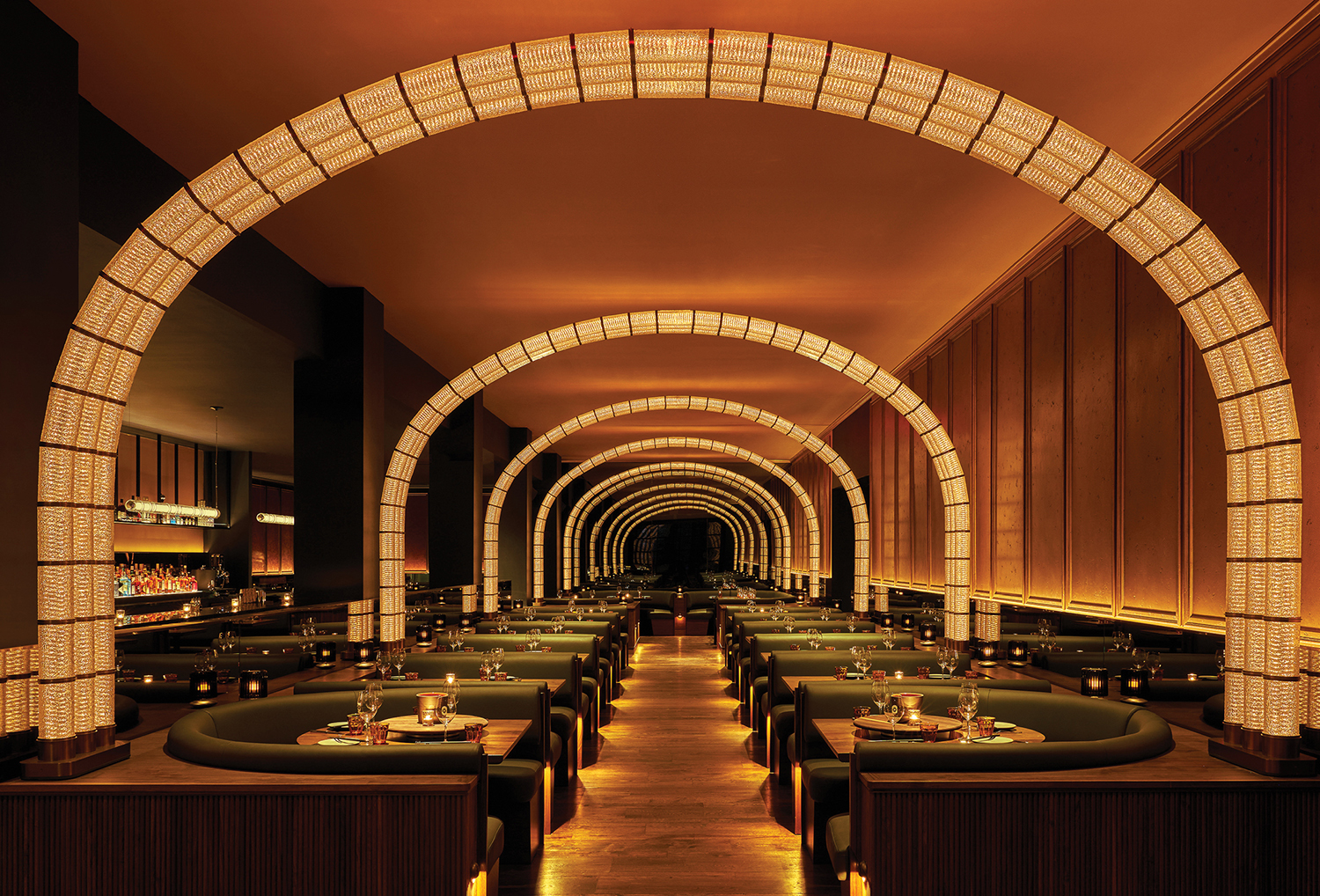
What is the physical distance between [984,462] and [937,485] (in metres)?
2.12

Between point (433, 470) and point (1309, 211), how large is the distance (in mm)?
12525

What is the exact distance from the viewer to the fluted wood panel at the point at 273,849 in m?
3.86

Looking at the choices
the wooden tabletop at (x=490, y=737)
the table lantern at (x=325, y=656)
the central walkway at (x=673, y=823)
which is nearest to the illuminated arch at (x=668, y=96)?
the wooden tabletop at (x=490, y=737)

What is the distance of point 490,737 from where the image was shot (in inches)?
209

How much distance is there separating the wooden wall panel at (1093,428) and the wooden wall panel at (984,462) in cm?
208

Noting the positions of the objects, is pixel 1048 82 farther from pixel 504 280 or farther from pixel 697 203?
pixel 504 280

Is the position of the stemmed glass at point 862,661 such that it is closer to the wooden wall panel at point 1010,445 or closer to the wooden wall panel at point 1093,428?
the wooden wall panel at point 1093,428

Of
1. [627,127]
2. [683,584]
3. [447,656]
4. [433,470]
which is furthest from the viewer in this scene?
[683,584]

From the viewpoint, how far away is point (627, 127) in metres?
5.82

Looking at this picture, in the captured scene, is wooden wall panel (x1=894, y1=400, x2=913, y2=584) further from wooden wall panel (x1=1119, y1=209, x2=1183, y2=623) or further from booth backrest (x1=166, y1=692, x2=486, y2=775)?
booth backrest (x1=166, y1=692, x2=486, y2=775)

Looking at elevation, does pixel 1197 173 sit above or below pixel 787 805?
above

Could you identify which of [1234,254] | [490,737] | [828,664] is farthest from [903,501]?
[490,737]

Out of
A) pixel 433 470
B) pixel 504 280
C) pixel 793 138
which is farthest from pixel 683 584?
pixel 793 138

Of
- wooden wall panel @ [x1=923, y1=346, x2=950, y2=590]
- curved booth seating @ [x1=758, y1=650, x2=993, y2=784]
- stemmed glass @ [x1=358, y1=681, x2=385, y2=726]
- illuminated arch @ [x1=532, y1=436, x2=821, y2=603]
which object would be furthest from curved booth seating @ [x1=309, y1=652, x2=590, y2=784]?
illuminated arch @ [x1=532, y1=436, x2=821, y2=603]
